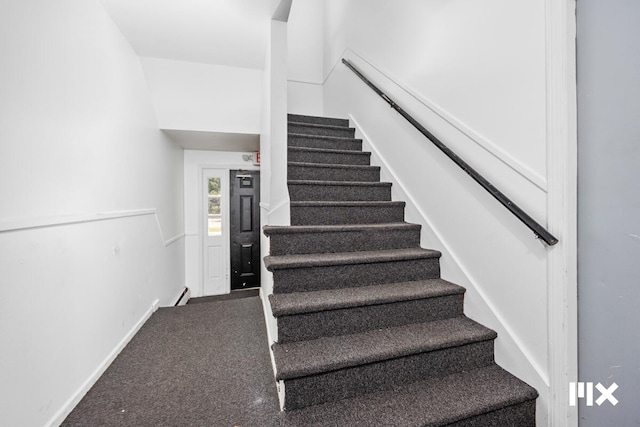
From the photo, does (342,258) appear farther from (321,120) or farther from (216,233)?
(216,233)

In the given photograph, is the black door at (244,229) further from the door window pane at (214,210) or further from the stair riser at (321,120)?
the stair riser at (321,120)

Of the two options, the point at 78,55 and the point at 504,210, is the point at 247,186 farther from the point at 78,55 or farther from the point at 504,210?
the point at 504,210

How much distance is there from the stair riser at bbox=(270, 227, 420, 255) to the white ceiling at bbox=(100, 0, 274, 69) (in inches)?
60.3

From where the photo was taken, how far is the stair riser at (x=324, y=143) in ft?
8.87

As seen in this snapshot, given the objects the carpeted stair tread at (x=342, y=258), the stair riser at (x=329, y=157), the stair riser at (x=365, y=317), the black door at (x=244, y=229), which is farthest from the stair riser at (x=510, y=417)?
the black door at (x=244, y=229)

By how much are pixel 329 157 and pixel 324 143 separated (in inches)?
10.1

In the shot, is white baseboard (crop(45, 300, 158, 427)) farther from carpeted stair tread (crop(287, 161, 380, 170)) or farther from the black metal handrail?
the black metal handrail

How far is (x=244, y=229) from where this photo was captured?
4328mm

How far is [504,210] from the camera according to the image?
1.35 m

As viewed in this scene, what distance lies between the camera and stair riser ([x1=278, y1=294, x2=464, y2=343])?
1.36m

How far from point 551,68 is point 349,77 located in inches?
95.7

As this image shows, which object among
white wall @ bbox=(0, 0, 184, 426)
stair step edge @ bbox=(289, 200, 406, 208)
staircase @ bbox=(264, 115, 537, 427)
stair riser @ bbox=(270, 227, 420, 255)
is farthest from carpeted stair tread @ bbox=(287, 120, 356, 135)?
stair riser @ bbox=(270, 227, 420, 255)

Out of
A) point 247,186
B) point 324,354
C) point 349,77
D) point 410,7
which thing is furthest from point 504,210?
point 247,186

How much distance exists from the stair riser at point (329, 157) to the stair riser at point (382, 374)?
1.77 m
